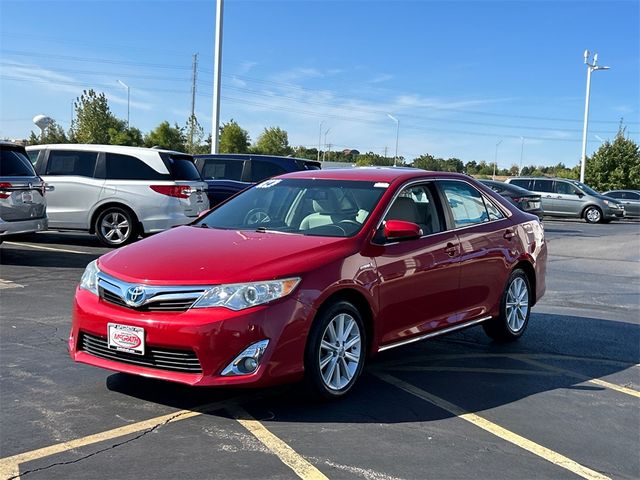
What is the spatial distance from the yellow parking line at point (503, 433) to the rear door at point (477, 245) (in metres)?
1.03

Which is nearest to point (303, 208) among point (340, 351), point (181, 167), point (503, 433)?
point (340, 351)

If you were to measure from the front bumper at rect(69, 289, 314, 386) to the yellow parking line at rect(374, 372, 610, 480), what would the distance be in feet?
3.61

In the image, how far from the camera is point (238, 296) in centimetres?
405

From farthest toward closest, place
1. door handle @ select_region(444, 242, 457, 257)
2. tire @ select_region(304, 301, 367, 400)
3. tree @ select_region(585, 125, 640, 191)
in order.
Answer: tree @ select_region(585, 125, 640, 191)
door handle @ select_region(444, 242, 457, 257)
tire @ select_region(304, 301, 367, 400)

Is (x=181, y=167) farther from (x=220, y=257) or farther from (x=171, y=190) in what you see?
(x=220, y=257)

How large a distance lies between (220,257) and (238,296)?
44cm

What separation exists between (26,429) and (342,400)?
1997 mm

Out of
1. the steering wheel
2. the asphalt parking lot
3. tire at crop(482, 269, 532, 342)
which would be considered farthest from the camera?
tire at crop(482, 269, 532, 342)

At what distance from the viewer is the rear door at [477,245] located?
580cm

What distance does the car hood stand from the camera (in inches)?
164

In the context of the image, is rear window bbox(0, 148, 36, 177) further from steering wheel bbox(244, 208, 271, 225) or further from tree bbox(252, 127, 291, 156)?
tree bbox(252, 127, 291, 156)

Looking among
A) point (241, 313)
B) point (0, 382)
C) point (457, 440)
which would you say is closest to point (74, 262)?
point (0, 382)

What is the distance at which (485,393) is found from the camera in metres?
4.96

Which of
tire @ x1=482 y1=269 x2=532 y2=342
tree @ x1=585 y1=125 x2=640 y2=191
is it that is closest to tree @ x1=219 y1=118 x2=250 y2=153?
tree @ x1=585 y1=125 x2=640 y2=191
